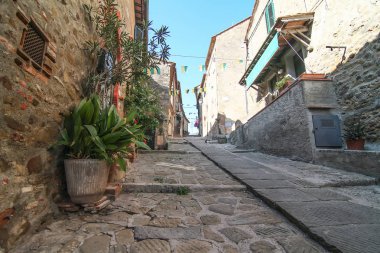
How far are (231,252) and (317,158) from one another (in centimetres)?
397

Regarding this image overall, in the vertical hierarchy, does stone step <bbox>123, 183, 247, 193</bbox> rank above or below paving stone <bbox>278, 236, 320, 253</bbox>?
above

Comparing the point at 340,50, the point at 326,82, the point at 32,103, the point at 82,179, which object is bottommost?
the point at 82,179

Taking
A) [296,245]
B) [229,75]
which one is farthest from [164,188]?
[229,75]

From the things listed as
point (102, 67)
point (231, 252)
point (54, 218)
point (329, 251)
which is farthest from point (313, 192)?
point (102, 67)

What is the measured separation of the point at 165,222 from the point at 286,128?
193 inches

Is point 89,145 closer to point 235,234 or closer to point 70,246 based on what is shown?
point 70,246

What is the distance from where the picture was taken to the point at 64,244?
1.51 metres

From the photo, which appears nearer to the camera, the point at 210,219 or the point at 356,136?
the point at 210,219

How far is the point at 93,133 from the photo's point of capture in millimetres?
1966

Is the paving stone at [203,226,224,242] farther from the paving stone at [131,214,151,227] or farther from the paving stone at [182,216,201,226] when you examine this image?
the paving stone at [131,214,151,227]

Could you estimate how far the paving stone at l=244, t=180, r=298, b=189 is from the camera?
2.90 metres

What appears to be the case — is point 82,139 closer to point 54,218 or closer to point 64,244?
point 54,218

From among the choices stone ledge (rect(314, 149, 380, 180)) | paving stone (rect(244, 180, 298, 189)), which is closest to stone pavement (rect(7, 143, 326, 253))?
paving stone (rect(244, 180, 298, 189))

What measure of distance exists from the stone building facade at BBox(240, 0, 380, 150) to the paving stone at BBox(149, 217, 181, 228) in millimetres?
4323
